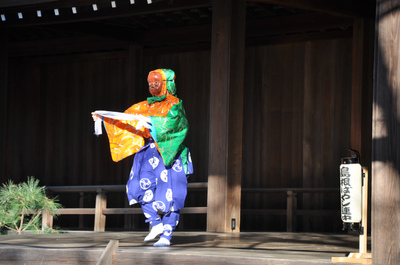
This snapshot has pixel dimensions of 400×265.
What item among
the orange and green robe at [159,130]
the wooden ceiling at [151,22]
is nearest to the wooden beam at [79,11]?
the wooden ceiling at [151,22]

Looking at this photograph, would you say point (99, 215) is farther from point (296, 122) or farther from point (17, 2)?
point (296, 122)

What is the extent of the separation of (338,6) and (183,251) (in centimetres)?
445

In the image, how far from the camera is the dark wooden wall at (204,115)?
364 inches

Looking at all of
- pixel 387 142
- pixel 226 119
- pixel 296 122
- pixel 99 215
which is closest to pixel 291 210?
pixel 296 122

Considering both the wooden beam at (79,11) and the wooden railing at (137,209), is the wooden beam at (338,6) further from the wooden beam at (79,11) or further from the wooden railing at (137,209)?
the wooden railing at (137,209)

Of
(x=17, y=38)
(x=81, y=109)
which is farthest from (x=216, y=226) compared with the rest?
(x=17, y=38)

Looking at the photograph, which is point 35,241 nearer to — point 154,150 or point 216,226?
point 154,150

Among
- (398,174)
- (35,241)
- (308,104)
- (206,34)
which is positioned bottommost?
(35,241)

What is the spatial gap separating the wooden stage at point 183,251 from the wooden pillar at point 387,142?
36cm

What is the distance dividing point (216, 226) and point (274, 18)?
3.53 m

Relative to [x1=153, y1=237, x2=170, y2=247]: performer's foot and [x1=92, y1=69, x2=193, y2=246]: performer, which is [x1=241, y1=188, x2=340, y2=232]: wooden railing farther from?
[x1=153, y1=237, x2=170, y2=247]: performer's foot

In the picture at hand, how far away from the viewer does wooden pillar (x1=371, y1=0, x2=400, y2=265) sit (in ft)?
11.9

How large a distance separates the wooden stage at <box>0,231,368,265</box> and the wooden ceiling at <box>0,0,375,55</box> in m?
2.83

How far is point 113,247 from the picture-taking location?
4465 mm
